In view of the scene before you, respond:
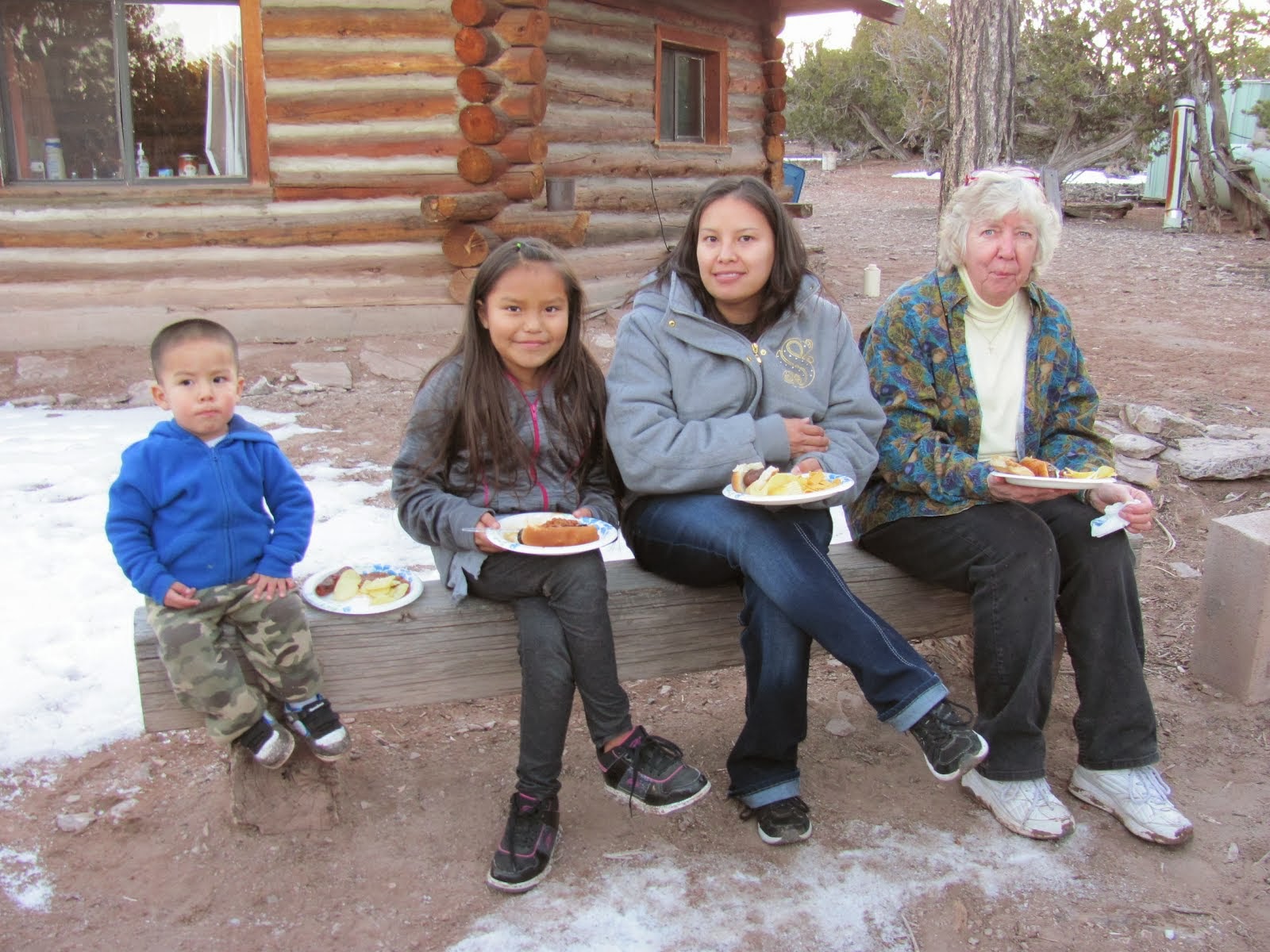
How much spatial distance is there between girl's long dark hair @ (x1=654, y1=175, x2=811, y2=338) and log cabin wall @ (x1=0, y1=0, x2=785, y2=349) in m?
4.63

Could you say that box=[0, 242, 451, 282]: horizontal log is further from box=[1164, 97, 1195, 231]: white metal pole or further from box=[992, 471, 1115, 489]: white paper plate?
box=[1164, 97, 1195, 231]: white metal pole

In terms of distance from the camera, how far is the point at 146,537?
2408 mm

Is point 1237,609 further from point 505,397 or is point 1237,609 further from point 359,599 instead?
point 359,599

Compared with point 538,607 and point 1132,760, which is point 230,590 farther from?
point 1132,760

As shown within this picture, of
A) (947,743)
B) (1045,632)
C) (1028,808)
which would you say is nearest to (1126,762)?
(1028,808)

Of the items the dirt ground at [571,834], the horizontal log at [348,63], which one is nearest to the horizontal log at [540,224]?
the horizontal log at [348,63]

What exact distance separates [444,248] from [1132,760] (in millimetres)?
6051

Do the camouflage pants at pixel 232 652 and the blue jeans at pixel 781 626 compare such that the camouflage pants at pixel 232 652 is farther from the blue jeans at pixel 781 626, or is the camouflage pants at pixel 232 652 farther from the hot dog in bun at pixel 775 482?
the hot dog in bun at pixel 775 482

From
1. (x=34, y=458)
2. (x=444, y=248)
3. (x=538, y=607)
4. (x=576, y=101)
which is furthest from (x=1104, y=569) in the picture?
(x=576, y=101)

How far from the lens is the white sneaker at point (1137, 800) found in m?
2.63

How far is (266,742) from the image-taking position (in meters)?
2.53

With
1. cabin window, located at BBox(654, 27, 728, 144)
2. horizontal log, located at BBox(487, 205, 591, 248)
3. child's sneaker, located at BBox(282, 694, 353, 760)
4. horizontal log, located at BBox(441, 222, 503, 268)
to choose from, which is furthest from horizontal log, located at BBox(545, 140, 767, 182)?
child's sneaker, located at BBox(282, 694, 353, 760)

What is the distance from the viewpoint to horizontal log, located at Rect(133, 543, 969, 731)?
2.63 meters

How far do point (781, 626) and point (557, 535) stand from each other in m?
0.58
